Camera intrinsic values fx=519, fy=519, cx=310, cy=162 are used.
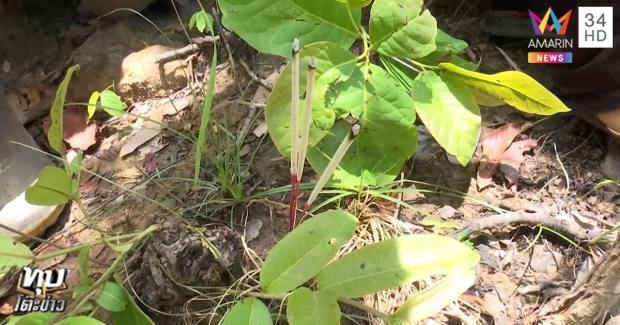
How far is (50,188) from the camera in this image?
2.76 ft

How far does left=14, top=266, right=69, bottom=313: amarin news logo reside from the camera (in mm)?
1048

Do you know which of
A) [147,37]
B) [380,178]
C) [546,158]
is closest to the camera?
[380,178]

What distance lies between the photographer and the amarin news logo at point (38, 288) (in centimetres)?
105

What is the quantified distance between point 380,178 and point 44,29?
128cm

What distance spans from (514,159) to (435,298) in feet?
1.66

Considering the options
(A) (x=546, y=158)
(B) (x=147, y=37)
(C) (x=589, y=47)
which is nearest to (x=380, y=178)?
(A) (x=546, y=158)

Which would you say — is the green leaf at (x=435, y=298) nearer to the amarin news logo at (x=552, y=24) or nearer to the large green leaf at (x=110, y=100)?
the amarin news logo at (x=552, y=24)

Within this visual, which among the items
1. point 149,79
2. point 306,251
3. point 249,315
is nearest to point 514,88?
point 306,251

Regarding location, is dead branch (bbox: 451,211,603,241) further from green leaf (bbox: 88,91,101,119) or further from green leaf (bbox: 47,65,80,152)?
green leaf (bbox: 88,91,101,119)

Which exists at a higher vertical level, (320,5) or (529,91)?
(320,5)

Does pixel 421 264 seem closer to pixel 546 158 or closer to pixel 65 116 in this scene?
pixel 546 158

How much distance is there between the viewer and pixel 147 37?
158 centimetres

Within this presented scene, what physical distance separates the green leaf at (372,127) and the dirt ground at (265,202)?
0.14 meters

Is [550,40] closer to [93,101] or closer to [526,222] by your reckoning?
[526,222]
